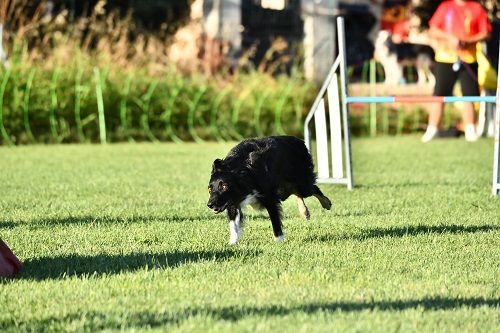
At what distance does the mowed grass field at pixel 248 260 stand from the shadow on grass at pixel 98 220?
0.02m

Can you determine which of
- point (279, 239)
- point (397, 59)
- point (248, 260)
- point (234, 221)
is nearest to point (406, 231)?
point (279, 239)

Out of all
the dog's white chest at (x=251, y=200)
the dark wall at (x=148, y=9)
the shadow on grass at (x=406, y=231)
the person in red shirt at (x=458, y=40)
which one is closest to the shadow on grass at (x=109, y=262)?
the dog's white chest at (x=251, y=200)

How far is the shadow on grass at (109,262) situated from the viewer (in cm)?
537

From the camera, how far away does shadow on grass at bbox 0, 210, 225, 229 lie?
7336mm

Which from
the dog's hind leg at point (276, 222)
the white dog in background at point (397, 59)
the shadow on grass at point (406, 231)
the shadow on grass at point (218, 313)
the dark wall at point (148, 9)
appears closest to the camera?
the shadow on grass at point (218, 313)

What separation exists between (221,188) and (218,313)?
186 cm

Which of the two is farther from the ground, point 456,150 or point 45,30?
point 45,30

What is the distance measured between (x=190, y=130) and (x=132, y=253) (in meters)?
11.9

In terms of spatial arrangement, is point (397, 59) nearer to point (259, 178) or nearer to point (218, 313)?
point (259, 178)

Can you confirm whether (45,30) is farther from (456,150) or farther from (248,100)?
(456,150)

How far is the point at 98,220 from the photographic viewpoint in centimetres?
758

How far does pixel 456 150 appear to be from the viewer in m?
15.0

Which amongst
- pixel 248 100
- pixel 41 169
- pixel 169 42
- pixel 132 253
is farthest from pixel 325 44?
pixel 132 253

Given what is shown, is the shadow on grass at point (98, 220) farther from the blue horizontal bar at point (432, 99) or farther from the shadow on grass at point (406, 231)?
the blue horizontal bar at point (432, 99)
